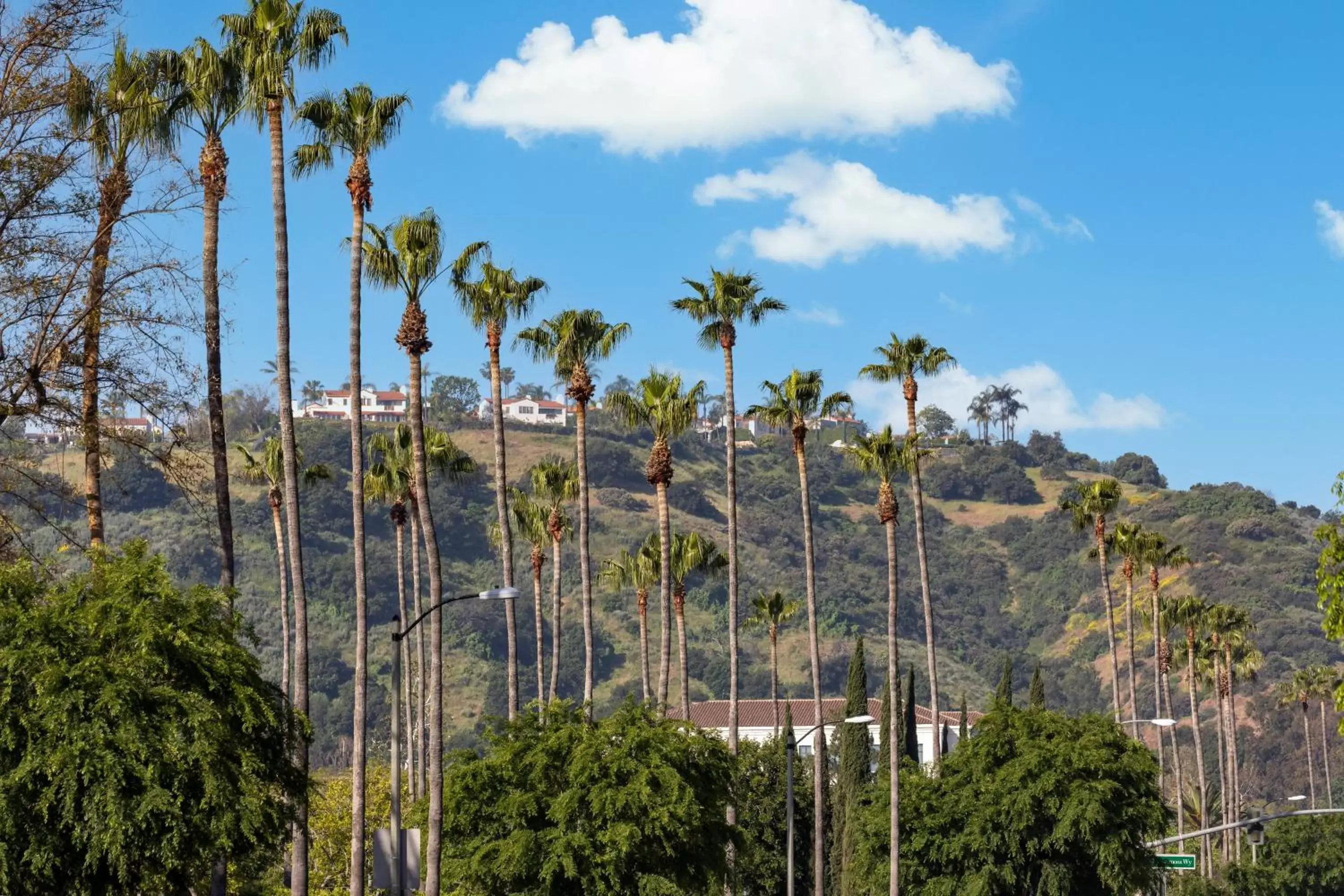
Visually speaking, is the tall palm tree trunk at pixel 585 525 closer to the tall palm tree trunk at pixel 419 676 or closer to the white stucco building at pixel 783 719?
the tall palm tree trunk at pixel 419 676

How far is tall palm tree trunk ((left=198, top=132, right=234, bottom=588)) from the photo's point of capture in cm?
3656

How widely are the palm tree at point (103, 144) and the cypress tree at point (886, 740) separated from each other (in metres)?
38.7

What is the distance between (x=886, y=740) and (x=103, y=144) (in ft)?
214

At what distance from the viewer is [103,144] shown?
32156mm

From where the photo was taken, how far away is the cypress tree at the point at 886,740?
234 feet

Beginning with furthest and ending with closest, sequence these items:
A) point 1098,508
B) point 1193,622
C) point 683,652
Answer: point 1193,622, point 1098,508, point 683,652

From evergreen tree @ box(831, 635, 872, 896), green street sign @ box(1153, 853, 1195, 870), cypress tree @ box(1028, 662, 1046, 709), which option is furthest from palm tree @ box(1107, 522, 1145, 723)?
green street sign @ box(1153, 853, 1195, 870)

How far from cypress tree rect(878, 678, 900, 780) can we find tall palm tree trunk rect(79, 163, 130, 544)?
4185cm

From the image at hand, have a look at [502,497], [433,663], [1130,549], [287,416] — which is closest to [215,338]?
[287,416]

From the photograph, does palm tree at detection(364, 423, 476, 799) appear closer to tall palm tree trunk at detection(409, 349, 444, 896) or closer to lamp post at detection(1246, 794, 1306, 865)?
tall palm tree trunk at detection(409, 349, 444, 896)

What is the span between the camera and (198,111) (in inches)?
1582

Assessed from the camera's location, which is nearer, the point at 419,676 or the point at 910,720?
the point at 419,676

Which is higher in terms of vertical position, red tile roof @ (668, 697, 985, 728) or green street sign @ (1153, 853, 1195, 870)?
red tile roof @ (668, 697, 985, 728)

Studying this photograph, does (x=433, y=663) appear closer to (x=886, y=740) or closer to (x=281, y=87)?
(x=281, y=87)
